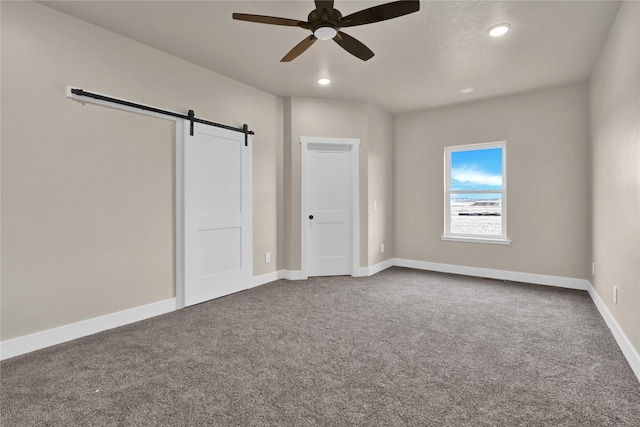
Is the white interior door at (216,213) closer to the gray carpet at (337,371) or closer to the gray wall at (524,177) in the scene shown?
the gray carpet at (337,371)

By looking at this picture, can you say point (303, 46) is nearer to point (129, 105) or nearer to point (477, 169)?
point (129, 105)

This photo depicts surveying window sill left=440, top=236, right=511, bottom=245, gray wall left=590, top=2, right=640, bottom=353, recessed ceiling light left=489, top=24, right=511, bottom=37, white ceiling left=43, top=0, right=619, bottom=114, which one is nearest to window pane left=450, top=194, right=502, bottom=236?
window sill left=440, top=236, right=511, bottom=245

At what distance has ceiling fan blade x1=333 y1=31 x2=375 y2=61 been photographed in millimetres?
2465

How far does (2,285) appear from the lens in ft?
7.96

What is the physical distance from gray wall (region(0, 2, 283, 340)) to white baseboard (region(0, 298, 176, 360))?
56 mm

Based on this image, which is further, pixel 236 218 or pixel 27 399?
pixel 236 218

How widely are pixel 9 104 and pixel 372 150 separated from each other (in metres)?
4.15

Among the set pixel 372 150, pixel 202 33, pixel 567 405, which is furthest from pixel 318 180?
pixel 567 405

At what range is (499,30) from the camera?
295 cm

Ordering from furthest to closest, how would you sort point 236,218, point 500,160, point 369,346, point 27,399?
point 500,160 < point 236,218 < point 369,346 < point 27,399

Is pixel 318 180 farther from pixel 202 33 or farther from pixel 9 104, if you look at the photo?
pixel 9 104

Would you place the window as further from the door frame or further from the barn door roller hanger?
the barn door roller hanger

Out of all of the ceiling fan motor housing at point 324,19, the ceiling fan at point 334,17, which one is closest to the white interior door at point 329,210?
the ceiling fan at point 334,17

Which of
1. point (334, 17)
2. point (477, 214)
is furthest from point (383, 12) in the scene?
point (477, 214)
